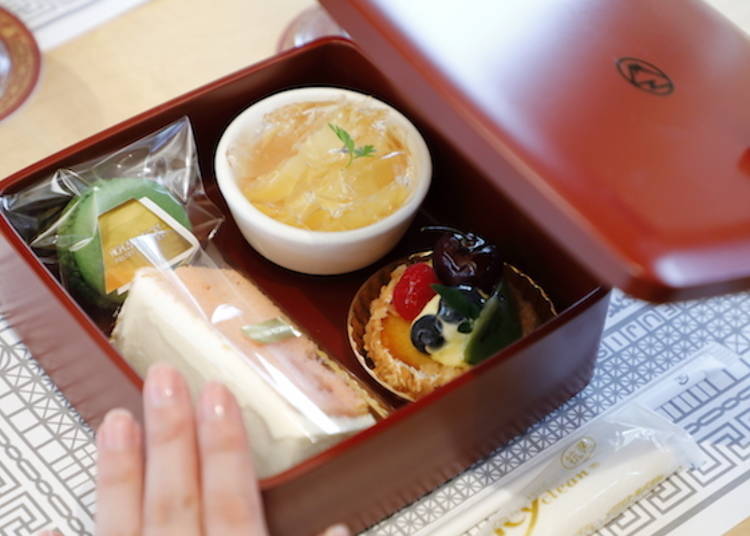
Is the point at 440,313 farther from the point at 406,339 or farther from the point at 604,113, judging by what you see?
the point at 604,113

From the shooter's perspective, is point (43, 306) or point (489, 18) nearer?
point (489, 18)

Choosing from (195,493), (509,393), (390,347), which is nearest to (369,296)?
(390,347)

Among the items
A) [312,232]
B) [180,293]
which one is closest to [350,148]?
[312,232]

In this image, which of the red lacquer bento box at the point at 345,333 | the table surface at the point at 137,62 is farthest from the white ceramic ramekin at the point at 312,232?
the table surface at the point at 137,62

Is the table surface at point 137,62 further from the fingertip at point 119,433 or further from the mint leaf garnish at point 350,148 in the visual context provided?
the fingertip at point 119,433

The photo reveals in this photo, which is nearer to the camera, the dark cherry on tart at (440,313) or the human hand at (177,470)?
the human hand at (177,470)

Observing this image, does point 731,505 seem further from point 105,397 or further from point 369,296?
point 105,397
